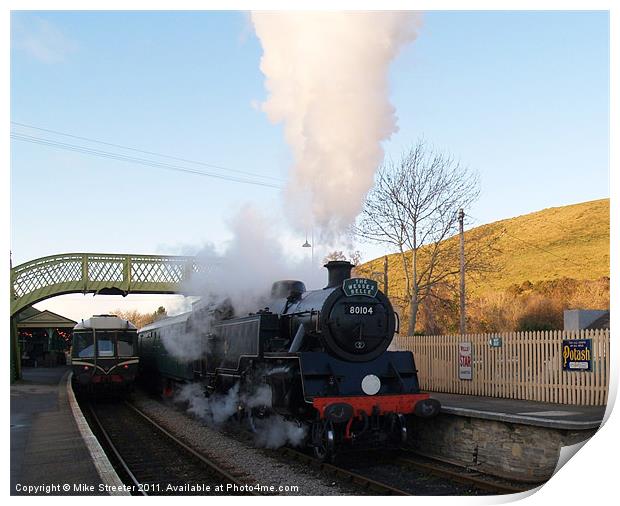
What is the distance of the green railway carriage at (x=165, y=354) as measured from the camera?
52.7 ft

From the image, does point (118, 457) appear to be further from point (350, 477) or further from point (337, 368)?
point (350, 477)

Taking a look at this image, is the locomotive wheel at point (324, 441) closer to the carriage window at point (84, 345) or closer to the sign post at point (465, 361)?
the sign post at point (465, 361)

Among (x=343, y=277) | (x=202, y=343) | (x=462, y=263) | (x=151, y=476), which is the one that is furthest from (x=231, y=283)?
(x=462, y=263)

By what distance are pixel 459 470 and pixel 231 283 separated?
5839 mm

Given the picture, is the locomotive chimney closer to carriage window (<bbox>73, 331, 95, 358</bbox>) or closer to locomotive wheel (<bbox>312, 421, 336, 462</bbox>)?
locomotive wheel (<bbox>312, 421, 336, 462</bbox>)

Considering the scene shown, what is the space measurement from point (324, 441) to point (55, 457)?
12.0ft

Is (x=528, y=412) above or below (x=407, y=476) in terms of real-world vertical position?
above

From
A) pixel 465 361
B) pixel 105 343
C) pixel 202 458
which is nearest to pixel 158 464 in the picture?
pixel 202 458

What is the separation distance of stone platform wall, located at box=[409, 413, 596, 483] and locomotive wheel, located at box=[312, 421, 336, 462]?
1889 mm

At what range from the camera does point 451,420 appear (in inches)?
397

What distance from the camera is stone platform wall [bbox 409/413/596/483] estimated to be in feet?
27.2

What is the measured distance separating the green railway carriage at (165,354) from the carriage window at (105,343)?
4.98 ft

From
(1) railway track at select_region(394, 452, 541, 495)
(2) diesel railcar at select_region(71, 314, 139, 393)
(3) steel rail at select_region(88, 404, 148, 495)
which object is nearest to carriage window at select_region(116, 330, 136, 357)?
(2) diesel railcar at select_region(71, 314, 139, 393)

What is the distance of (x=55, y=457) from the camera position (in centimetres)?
888
